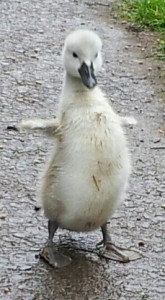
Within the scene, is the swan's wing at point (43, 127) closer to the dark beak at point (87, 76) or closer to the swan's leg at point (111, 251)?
the dark beak at point (87, 76)

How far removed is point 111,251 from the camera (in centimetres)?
422

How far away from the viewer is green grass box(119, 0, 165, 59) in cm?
801

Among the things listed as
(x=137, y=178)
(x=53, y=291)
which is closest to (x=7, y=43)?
(x=137, y=178)

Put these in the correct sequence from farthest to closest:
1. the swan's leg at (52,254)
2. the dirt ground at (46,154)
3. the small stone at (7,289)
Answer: the swan's leg at (52,254), the dirt ground at (46,154), the small stone at (7,289)

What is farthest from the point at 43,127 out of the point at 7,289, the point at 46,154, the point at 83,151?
the point at 46,154

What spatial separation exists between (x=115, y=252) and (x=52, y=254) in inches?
11.8

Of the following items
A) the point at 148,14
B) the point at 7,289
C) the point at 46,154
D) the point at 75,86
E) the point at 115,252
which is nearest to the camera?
the point at 7,289

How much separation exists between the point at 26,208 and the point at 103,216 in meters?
0.66

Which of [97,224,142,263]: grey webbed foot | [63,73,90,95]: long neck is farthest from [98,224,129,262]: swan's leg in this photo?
[63,73,90,95]: long neck

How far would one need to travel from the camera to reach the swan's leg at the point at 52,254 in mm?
4132

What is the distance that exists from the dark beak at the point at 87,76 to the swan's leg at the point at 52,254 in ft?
2.20

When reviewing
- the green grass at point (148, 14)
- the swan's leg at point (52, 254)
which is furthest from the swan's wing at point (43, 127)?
the green grass at point (148, 14)

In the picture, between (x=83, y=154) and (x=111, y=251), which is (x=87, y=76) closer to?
(x=83, y=154)

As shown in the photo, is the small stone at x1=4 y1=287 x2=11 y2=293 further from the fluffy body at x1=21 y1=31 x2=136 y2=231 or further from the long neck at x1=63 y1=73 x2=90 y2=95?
the long neck at x1=63 y1=73 x2=90 y2=95
